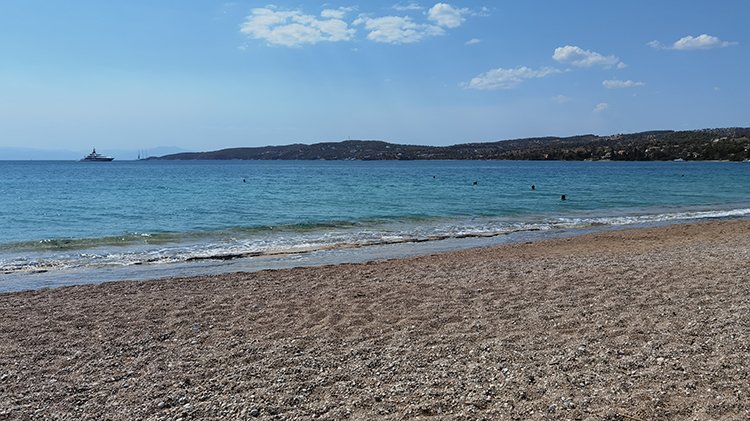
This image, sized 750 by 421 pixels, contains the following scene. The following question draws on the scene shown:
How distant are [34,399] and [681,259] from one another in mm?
12996

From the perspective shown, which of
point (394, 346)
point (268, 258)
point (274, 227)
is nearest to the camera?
point (394, 346)

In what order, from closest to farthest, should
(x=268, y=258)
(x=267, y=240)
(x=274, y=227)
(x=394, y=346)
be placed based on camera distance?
1. (x=394, y=346)
2. (x=268, y=258)
3. (x=267, y=240)
4. (x=274, y=227)

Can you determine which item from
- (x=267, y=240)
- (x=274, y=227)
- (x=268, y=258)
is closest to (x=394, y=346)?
(x=268, y=258)

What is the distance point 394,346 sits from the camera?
738 centimetres

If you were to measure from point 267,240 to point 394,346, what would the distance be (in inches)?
564

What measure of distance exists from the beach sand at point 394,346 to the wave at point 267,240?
506 cm

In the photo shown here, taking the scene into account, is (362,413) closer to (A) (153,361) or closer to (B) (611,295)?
(A) (153,361)

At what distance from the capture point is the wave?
17016mm

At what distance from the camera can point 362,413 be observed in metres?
5.43

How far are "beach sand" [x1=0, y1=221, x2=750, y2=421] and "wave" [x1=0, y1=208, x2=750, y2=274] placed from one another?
5058 millimetres

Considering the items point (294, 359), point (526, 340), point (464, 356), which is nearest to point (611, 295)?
point (526, 340)

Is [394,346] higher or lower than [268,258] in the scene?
higher

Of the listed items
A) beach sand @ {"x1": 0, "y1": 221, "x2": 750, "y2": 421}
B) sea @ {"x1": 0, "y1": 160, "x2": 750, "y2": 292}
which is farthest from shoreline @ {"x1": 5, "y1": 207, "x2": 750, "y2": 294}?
beach sand @ {"x1": 0, "y1": 221, "x2": 750, "y2": 421}

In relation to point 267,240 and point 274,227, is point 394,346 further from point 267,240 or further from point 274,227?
point 274,227
